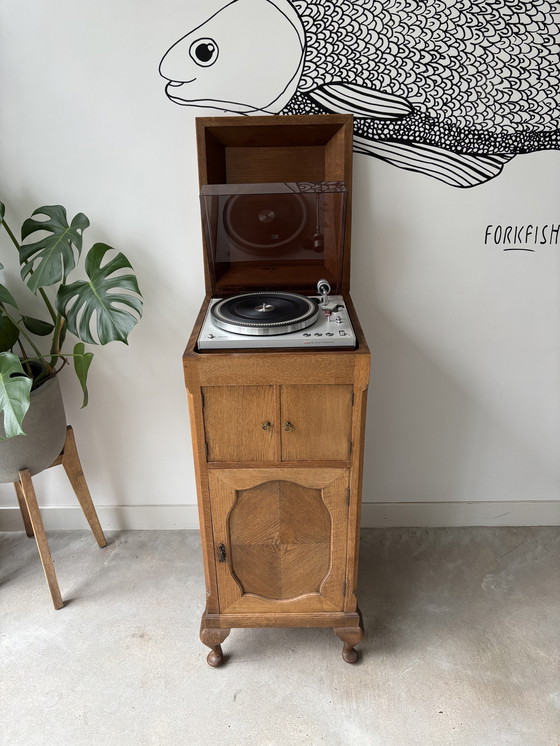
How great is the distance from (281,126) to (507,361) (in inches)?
38.0

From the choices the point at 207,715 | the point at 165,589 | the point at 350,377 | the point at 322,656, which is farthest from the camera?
the point at 165,589

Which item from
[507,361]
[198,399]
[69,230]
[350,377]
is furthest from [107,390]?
[507,361]

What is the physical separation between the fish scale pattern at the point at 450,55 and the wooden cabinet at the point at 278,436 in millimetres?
174

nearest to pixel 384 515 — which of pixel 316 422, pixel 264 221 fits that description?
pixel 316 422

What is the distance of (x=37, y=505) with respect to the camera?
5.24ft

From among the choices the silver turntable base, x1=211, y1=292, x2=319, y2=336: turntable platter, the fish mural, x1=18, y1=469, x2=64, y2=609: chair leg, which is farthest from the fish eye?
x1=18, y1=469, x2=64, y2=609: chair leg

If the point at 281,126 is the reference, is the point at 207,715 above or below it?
below

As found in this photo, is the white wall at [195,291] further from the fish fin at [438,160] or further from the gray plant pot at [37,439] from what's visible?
the gray plant pot at [37,439]

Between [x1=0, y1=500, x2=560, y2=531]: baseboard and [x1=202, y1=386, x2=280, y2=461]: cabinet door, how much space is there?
0.76 meters

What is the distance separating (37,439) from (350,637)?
0.99 m

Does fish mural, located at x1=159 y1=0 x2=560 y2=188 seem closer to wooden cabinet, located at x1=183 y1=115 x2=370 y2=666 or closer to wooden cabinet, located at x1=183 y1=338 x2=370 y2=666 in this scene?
wooden cabinet, located at x1=183 y1=115 x2=370 y2=666

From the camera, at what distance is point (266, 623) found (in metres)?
1.46

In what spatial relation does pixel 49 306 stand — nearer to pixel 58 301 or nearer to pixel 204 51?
pixel 58 301

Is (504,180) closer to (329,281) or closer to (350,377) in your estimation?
(329,281)
